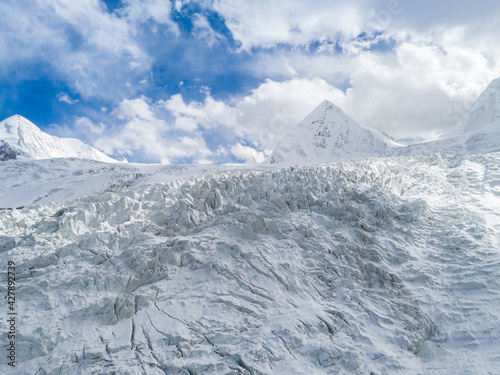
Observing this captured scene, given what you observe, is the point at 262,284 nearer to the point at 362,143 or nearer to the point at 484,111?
the point at 362,143

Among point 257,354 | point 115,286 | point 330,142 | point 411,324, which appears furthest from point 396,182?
point 330,142

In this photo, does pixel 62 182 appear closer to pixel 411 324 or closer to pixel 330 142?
pixel 411 324

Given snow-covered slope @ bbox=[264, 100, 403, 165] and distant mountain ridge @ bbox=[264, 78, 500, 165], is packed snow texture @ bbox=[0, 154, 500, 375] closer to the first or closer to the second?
distant mountain ridge @ bbox=[264, 78, 500, 165]

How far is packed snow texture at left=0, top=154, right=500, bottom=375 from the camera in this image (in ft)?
40.5

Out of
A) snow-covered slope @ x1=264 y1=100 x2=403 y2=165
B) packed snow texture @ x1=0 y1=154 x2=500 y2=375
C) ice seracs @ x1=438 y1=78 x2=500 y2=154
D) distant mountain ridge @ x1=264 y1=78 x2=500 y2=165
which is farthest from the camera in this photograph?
snow-covered slope @ x1=264 y1=100 x2=403 y2=165

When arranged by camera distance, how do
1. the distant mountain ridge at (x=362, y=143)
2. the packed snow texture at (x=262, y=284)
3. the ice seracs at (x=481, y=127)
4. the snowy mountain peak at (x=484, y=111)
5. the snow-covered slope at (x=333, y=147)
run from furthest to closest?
the snow-covered slope at (x=333, y=147) < the distant mountain ridge at (x=362, y=143) < the snowy mountain peak at (x=484, y=111) < the ice seracs at (x=481, y=127) < the packed snow texture at (x=262, y=284)

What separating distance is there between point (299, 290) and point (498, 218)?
1901cm

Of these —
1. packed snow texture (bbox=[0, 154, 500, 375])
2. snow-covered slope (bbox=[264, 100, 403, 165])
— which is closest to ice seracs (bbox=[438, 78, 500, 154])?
snow-covered slope (bbox=[264, 100, 403, 165])

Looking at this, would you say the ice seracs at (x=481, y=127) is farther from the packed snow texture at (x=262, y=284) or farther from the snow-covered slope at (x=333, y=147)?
the packed snow texture at (x=262, y=284)

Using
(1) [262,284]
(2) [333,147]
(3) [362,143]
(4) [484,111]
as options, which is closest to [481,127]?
(4) [484,111]

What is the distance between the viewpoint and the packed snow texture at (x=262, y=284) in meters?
12.4

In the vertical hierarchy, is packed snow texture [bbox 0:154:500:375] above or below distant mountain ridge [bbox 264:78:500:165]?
below

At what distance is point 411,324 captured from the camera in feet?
48.7

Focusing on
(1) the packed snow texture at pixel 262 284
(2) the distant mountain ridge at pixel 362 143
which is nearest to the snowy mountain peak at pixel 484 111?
(2) the distant mountain ridge at pixel 362 143
